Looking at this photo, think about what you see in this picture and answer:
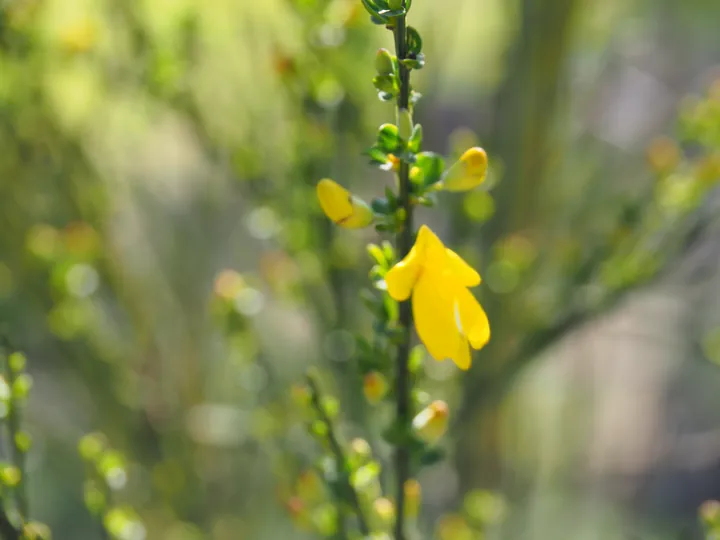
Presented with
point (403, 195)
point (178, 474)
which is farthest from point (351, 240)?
point (403, 195)

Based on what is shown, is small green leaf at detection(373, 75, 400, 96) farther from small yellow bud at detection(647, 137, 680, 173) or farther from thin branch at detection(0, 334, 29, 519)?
small yellow bud at detection(647, 137, 680, 173)

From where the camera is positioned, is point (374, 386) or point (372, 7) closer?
point (372, 7)

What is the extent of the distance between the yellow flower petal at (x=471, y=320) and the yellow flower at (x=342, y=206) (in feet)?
0.20

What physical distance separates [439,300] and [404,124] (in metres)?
0.07

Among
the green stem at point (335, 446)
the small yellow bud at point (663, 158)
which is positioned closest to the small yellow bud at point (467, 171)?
the green stem at point (335, 446)

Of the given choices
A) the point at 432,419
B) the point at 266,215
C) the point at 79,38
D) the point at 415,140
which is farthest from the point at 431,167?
the point at 79,38

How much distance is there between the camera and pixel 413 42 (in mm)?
274

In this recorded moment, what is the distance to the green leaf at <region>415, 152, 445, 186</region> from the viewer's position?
302 millimetres

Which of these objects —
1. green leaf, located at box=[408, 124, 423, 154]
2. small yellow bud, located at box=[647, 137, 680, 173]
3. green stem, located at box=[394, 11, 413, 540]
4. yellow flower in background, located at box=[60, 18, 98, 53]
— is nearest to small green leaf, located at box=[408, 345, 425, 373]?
green stem, located at box=[394, 11, 413, 540]

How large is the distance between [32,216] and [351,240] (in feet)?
1.30

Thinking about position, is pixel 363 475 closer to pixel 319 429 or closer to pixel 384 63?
pixel 319 429

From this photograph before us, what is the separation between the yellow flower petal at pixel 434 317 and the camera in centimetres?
28

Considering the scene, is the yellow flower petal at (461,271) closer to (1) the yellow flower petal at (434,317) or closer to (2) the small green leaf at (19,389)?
(1) the yellow flower petal at (434,317)

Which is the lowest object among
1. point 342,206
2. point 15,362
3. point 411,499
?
point 411,499
